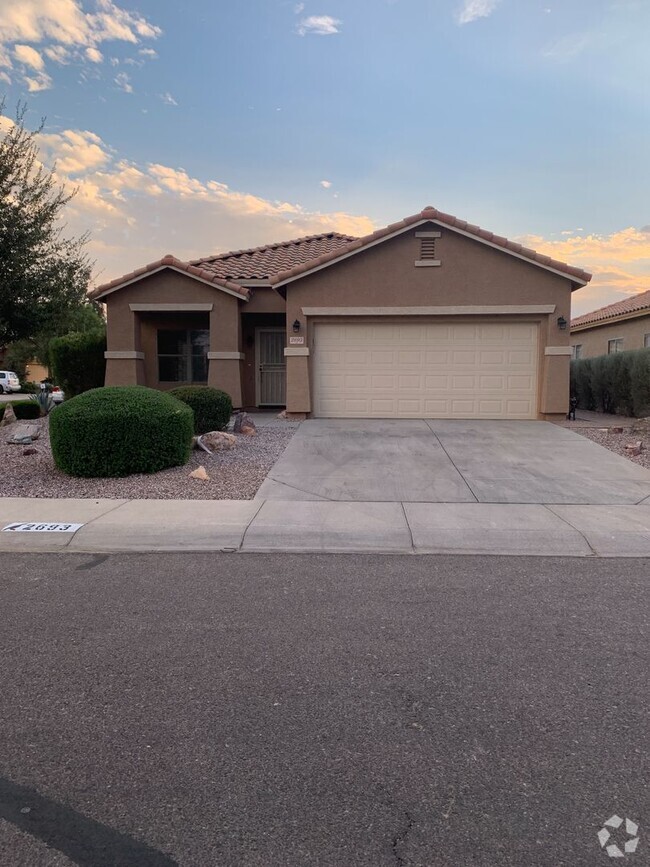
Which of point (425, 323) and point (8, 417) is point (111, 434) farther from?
point (425, 323)

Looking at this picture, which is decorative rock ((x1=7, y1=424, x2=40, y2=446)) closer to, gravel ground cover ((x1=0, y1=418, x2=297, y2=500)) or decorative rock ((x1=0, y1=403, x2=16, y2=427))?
gravel ground cover ((x1=0, y1=418, x2=297, y2=500))

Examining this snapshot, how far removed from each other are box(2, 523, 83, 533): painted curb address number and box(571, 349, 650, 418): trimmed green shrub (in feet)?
48.1

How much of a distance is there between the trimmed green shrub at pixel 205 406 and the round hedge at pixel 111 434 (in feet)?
9.08

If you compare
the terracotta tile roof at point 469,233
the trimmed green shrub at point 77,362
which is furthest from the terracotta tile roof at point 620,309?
the trimmed green shrub at point 77,362

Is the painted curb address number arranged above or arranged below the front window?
below

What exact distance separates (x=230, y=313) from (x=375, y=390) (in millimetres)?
4287

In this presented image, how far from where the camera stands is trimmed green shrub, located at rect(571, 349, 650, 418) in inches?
639

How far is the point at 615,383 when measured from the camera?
1803 cm

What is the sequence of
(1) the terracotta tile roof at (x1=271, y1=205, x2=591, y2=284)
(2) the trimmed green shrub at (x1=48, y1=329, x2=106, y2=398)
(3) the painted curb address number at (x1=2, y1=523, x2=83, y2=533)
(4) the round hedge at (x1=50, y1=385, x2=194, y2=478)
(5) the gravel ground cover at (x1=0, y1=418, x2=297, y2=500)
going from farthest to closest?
1. (2) the trimmed green shrub at (x1=48, y1=329, x2=106, y2=398)
2. (1) the terracotta tile roof at (x1=271, y1=205, x2=591, y2=284)
3. (4) the round hedge at (x1=50, y1=385, x2=194, y2=478)
4. (5) the gravel ground cover at (x1=0, y1=418, x2=297, y2=500)
5. (3) the painted curb address number at (x1=2, y1=523, x2=83, y2=533)

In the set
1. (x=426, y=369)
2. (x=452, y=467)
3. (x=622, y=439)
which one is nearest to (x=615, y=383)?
(x=622, y=439)

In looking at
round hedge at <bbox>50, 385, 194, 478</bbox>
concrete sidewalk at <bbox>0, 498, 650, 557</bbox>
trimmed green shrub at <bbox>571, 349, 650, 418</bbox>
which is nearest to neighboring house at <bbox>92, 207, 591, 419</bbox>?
trimmed green shrub at <bbox>571, 349, 650, 418</bbox>

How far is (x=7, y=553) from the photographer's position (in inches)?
238

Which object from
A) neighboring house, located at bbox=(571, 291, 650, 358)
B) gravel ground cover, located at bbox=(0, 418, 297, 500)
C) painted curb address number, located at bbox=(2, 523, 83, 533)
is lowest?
painted curb address number, located at bbox=(2, 523, 83, 533)

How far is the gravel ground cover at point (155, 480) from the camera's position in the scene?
323 inches
